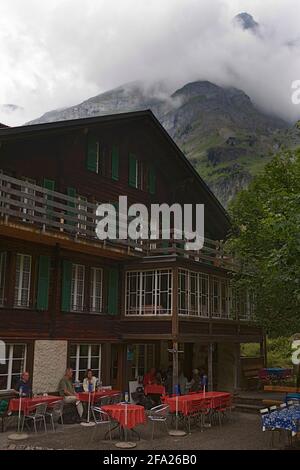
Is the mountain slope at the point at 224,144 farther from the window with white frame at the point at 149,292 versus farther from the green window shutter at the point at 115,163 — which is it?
the window with white frame at the point at 149,292

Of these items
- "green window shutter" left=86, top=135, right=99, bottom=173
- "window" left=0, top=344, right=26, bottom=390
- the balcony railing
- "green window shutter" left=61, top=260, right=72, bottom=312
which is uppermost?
"green window shutter" left=86, top=135, right=99, bottom=173

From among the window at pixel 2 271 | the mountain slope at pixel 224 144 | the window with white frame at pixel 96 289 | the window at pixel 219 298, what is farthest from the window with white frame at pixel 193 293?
the mountain slope at pixel 224 144

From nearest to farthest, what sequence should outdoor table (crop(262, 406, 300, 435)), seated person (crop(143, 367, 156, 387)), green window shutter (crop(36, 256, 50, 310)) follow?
outdoor table (crop(262, 406, 300, 435))
green window shutter (crop(36, 256, 50, 310))
seated person (crop(143, 367, 156, 387))

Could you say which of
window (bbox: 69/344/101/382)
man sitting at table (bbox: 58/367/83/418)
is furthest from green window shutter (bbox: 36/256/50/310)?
man sitting at table (bbox: 58/367/83/418)

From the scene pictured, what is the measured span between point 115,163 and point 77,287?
599cm

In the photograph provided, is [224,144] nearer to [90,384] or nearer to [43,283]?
[43,283]

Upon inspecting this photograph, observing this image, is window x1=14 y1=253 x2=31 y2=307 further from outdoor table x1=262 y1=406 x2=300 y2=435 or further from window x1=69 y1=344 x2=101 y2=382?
outdoor table x1=262 y1=406 x2=300 y2=435

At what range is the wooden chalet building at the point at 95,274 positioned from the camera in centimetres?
1755

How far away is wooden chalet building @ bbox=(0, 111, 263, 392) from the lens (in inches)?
691

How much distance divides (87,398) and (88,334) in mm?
4006

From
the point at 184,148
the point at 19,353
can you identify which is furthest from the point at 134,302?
the point at 184,148

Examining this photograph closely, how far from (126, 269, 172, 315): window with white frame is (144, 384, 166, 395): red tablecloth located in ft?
9.03

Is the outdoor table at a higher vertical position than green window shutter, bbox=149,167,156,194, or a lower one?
lower

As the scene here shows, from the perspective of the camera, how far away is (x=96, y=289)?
2094 cm
